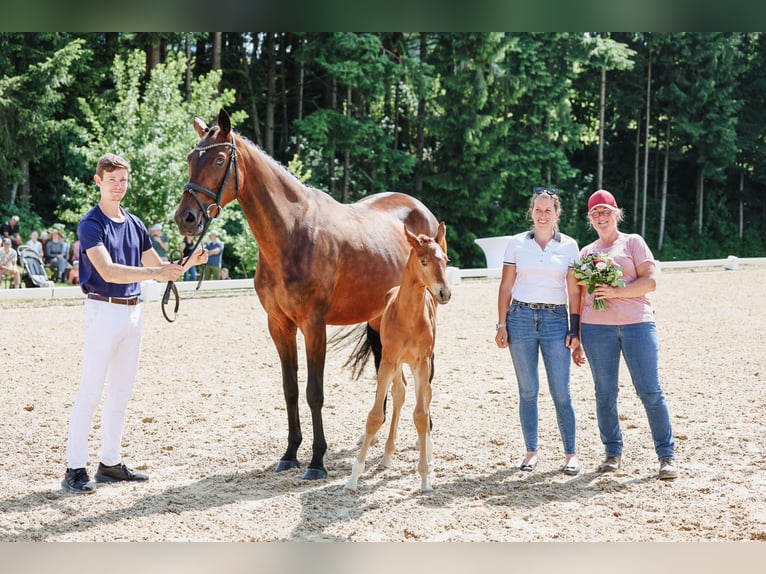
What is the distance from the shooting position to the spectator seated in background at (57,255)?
16.3m

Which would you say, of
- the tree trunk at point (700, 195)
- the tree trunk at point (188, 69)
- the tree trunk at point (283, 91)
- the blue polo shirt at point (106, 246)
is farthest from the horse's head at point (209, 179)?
the tree trunk at point (700, 195)

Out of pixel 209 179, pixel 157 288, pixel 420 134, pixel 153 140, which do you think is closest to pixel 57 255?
pixel 153 140

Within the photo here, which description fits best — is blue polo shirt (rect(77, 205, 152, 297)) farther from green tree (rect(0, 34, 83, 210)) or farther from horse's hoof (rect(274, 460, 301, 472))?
green tree (rect(0, 34, 83, 210))

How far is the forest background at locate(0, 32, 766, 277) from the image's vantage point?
720 inches

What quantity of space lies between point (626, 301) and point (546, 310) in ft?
1.58

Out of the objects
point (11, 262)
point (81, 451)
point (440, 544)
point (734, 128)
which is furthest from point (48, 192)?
point (734, 128)

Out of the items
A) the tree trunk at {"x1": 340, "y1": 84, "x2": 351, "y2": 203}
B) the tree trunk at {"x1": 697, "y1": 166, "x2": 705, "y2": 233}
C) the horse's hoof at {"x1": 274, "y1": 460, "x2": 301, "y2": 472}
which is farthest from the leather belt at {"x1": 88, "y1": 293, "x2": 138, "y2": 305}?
the tree trunk at {"x1": 697, "y1": 166, "x2": 705, "y2": 233}

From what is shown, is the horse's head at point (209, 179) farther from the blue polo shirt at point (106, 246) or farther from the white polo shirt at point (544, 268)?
the white polo shirt at point (544, 268)

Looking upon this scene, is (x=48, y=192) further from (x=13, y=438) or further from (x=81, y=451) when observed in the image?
(x=81, y=451)

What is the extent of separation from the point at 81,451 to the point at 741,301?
40.9 feet

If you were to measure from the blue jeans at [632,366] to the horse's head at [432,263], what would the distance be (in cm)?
120

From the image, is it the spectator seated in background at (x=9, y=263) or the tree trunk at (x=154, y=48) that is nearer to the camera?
the spectator seated in background at (x=9, y=263)

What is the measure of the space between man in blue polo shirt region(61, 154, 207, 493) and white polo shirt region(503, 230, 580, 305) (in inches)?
76.1

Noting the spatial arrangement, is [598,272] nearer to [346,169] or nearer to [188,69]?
[188,69]
